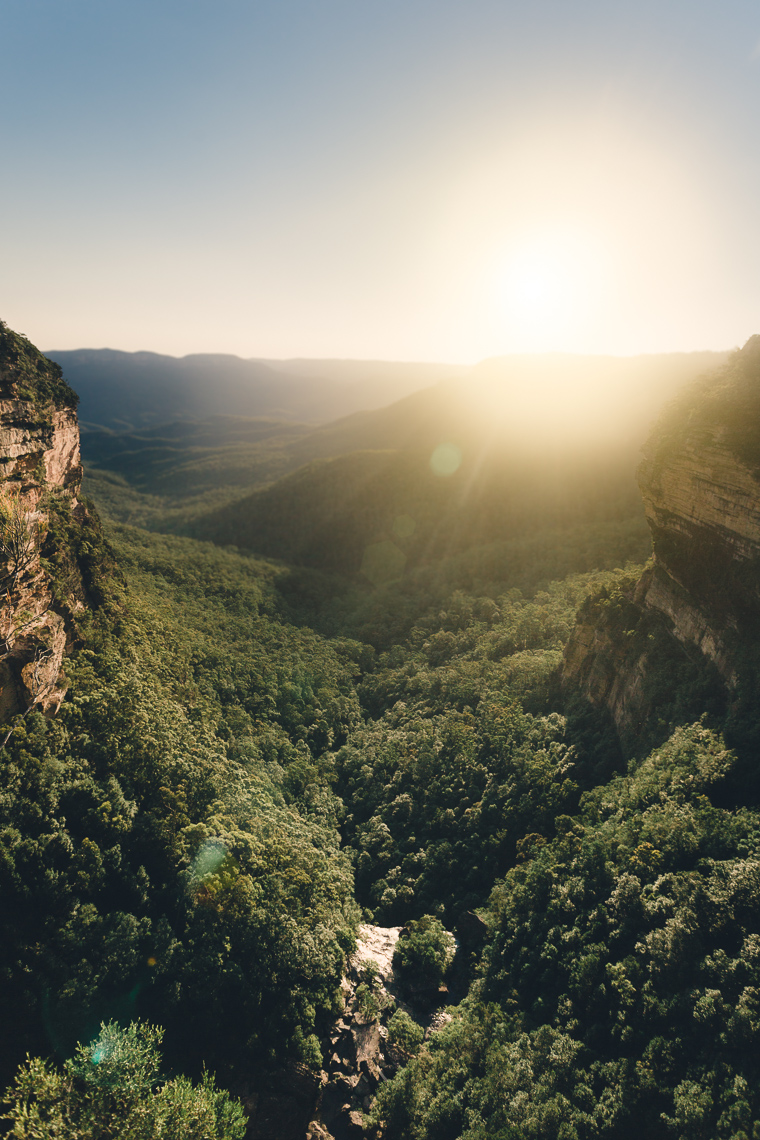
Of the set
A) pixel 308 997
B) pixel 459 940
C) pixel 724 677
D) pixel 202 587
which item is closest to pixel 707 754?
pixel 724 677

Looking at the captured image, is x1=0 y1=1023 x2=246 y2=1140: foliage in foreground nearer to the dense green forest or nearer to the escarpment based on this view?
the dense green forest

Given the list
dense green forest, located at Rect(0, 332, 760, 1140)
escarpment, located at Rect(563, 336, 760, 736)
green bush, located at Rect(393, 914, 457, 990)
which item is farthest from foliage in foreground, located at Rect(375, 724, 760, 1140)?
escarpment, located at Rect(563, 336, 760, 736)

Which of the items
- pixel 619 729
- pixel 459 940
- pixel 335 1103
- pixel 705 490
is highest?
pixel 705 490

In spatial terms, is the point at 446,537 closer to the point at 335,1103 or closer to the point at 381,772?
the point at 381,772

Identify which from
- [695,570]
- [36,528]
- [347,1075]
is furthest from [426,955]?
[36,528]

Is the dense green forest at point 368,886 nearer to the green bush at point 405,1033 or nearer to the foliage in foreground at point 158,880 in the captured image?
the foliage in foreground at point 158,880

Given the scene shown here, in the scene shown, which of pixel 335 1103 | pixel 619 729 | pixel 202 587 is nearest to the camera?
pixel 335 1103
